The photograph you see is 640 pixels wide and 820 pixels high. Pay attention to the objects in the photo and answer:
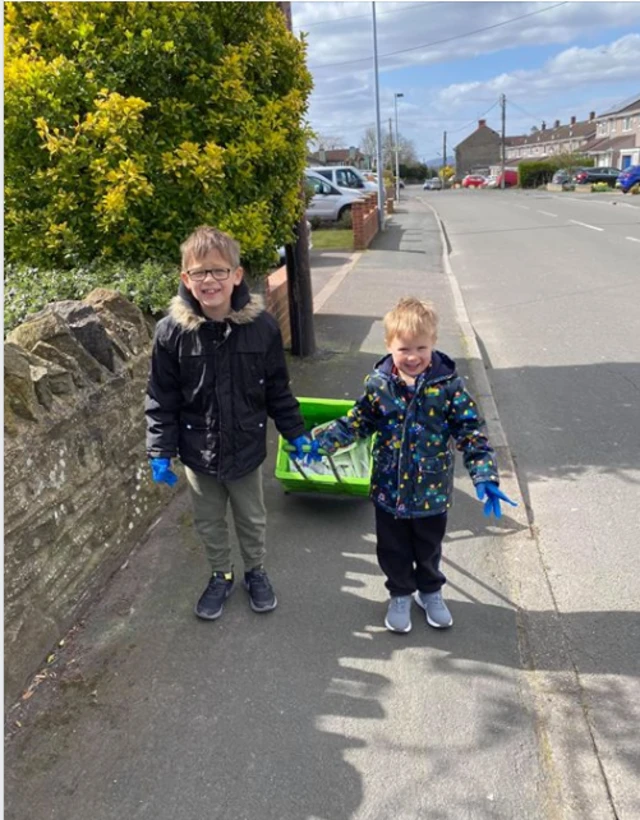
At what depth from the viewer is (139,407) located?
3.75 meters

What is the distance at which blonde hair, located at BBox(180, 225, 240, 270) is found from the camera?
2793 millimetres

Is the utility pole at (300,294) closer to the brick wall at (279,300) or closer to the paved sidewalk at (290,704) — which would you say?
the brick wall at (279,300)

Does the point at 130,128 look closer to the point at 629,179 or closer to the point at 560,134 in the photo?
the point at 629,179

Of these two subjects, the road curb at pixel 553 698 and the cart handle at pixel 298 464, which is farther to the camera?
the cart handle at pixel 298 464

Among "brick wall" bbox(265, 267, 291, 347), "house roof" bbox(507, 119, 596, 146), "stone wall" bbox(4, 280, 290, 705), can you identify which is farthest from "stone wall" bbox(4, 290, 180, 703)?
"house roof" bbox(507, 119, 596, 146)

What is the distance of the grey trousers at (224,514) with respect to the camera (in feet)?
10.4

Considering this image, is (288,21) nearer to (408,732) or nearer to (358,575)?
(358,575)

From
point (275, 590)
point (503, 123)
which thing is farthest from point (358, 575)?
point (503, 123)

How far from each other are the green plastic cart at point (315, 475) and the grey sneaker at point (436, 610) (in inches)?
34.0

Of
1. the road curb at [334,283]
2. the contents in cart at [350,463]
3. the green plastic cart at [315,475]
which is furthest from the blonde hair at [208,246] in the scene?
the road curb at [334,283]

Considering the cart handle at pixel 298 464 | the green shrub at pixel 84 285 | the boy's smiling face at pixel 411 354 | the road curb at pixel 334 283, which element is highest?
the green shrub at pixel 84 285

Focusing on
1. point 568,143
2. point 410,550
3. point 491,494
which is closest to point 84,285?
point 410,550

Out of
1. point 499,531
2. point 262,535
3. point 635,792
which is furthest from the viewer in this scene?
point 499,531

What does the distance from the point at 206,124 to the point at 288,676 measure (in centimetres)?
362
